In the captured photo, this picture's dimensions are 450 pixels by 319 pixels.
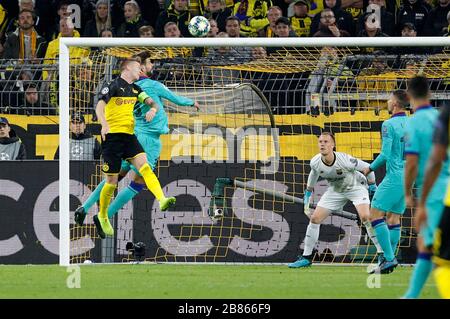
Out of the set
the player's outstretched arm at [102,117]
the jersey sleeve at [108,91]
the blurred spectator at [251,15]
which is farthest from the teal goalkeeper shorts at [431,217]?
the blurred spectator at [251,15]

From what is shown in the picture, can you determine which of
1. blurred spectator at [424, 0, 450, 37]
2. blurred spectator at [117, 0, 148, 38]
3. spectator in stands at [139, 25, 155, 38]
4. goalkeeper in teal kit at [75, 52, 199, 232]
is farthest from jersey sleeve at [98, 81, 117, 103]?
blurred spectator at [424, 0, 450, 37]

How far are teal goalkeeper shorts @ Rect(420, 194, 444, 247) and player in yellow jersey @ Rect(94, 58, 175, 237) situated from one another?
704 cm

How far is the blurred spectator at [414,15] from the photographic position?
68.8 feet

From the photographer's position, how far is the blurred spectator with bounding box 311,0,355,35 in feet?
68.3

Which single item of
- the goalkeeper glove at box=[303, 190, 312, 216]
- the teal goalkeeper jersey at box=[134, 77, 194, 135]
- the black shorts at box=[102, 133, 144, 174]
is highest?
the teal goalkeeper jersey at box=[134, 77, 194, 135]

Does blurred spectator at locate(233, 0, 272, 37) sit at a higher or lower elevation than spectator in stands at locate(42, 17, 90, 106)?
higher

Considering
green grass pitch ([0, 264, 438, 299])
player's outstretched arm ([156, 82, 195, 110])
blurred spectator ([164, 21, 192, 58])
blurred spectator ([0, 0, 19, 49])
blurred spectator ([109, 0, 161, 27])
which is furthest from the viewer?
blurred spectator ([0, 0, 19, 49])

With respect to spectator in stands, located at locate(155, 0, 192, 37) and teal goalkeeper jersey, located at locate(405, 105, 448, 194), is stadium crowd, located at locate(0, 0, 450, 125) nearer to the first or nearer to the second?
spectator in stands, located at locate(155, 0, 192, 37)

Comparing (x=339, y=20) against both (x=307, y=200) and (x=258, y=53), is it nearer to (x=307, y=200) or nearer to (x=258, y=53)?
(x=258, y=53)

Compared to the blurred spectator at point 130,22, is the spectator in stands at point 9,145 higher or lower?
lower

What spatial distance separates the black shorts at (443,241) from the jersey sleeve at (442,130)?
56 centimetres

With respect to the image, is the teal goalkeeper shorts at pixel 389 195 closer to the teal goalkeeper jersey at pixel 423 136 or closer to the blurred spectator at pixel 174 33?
→ the blurred spectator at pixel 174 33
